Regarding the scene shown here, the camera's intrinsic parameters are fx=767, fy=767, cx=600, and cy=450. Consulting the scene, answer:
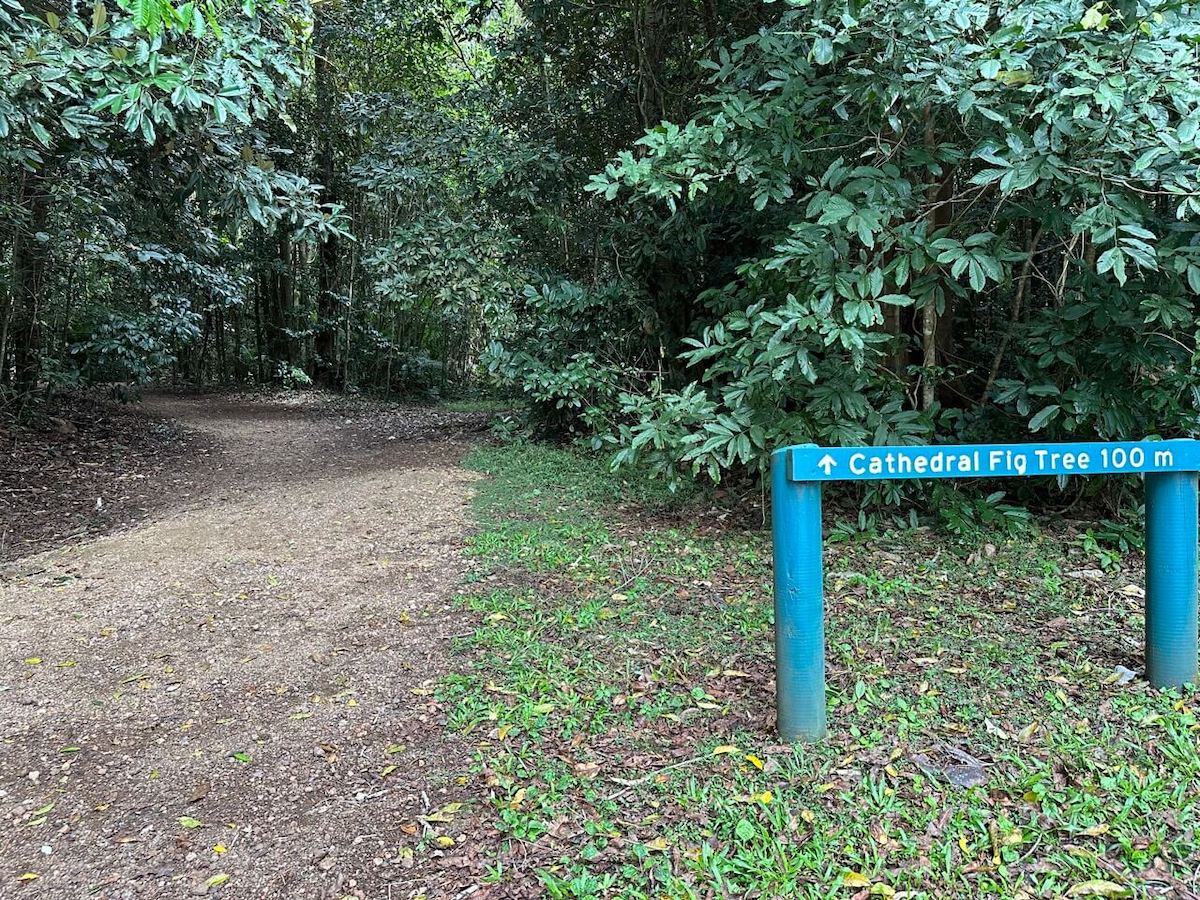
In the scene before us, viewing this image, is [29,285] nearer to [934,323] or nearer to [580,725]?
[580,725]

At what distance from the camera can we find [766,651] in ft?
10.6

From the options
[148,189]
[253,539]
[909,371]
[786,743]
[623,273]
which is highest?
[148,189]

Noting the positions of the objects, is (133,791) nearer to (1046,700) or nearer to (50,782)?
(50,782)

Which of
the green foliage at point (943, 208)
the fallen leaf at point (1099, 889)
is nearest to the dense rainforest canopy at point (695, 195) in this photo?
the green foliage at point (943, 208)

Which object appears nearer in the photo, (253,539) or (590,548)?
(590,548)

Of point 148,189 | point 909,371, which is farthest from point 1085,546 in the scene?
point 148,189

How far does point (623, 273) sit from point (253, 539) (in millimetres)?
4022

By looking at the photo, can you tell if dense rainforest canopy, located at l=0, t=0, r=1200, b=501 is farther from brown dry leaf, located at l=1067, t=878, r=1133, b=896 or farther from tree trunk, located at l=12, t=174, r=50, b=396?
brown dry leaf, located at l=1067, t=878, r=1133, b=896

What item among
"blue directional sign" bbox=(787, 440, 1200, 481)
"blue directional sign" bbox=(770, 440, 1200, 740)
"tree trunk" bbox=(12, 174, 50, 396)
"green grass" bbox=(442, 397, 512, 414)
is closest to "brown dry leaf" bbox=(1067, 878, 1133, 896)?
"blue directional sign" bbox=(770, 440, 1200, 740)

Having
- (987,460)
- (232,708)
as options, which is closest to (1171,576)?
(987,460)

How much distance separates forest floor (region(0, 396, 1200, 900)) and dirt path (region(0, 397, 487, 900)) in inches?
0.5

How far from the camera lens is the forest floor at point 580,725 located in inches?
80.6

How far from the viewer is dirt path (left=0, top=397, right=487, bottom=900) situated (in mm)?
2180

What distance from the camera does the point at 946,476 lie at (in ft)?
7.54
